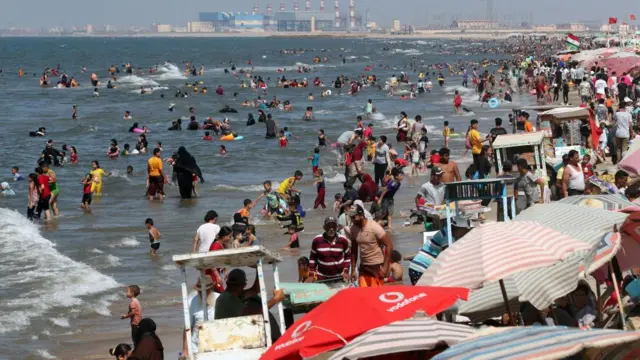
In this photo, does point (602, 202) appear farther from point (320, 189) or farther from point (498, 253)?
point (320, 189)

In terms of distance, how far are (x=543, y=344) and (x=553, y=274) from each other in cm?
315

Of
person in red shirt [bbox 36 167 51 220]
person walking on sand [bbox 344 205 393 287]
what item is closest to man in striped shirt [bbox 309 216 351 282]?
person walking on sand [bbox 344 205 393 287]

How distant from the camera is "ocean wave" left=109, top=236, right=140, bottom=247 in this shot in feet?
57.9

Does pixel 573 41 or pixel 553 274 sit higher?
pixel 553 274

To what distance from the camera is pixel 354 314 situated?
6.42 metres

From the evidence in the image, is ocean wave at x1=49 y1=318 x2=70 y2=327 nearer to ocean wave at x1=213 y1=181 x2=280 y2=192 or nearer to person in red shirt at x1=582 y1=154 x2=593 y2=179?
person in red shirt at x1=582 y1=154 x2=593 y2=179

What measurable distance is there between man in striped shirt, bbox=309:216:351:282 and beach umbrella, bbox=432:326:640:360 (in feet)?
14.9

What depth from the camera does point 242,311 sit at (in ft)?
27.6

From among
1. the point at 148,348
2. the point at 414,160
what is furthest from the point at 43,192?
the point at 148,348

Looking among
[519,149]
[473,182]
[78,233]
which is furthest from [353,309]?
[78,233]

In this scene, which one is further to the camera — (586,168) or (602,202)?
(586,168)

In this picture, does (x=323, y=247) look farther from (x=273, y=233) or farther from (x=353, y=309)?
(x=273, y=233)

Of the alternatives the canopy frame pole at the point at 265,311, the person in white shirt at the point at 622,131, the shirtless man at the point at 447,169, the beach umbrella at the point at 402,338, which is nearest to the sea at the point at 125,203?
the shirtless man at the point at 447,169

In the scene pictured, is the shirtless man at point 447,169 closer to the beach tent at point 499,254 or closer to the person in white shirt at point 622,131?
the person in white shirt at point 622,131
